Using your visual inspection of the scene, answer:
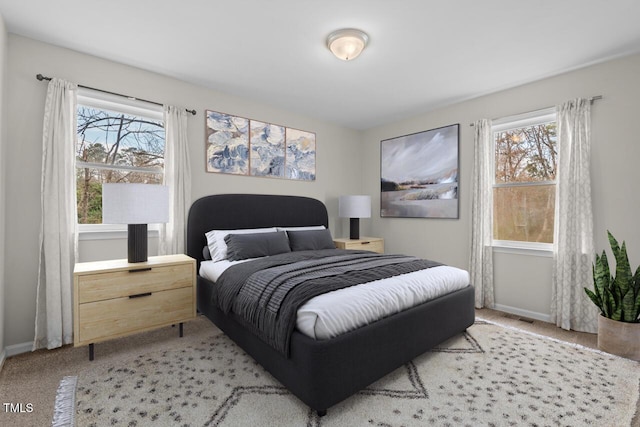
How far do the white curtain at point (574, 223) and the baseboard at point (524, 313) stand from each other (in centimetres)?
13

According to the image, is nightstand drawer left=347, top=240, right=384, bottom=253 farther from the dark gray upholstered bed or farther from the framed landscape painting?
the dark gray upholstered bed

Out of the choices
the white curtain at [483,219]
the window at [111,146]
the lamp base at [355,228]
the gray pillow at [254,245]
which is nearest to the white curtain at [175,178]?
the window at [111,146]

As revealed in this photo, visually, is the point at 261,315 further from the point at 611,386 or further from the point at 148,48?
the point at 148,48

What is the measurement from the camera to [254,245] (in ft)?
10.2

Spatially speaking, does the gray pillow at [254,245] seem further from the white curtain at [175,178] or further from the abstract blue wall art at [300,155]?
the abstract blue wall art at [300,155]

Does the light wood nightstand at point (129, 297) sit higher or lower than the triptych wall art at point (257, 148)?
lower

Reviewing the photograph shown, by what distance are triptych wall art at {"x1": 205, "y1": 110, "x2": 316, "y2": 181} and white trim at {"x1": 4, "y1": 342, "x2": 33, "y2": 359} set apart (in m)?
2.21

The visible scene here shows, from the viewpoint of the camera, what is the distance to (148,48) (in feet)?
8.63

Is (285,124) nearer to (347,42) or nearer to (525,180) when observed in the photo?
(347,42)

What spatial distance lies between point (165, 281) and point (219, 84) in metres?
2.21

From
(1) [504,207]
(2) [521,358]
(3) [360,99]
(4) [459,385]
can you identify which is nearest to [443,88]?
(3) [360,99]

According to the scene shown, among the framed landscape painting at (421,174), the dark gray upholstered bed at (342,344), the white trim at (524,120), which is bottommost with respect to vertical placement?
the dark gray upholstered bed at (342,344)

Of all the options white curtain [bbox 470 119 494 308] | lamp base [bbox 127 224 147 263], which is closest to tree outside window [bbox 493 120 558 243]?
white curtain [bbox 470 119 494 308]

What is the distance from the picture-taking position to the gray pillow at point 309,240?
3.58 meters
